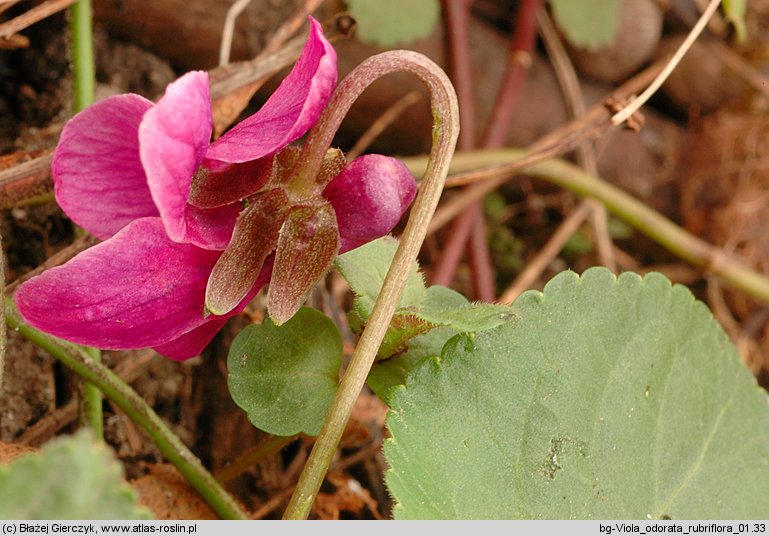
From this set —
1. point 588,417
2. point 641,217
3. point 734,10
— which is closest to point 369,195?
point 588,417

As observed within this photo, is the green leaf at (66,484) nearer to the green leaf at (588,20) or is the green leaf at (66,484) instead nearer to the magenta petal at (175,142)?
the magenta petal at (175,142)

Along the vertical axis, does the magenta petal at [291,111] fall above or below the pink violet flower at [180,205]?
above

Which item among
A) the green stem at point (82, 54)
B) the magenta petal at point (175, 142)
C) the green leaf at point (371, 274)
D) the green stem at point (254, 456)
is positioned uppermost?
the magenta petal at point (175, 142)

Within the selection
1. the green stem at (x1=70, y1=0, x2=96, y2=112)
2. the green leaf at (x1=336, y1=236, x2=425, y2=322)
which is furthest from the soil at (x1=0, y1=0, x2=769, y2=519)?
the green leaf at (x1=336, y1=236, x2=425, y2=322)

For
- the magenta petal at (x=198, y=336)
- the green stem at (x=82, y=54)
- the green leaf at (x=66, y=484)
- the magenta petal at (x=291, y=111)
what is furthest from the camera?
the green stem at (x=82, y=54)

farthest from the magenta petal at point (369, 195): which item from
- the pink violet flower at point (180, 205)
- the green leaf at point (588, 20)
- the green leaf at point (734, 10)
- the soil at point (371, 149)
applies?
the green leaf at point (588, 20)

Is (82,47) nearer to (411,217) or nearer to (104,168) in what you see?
(104,168)
